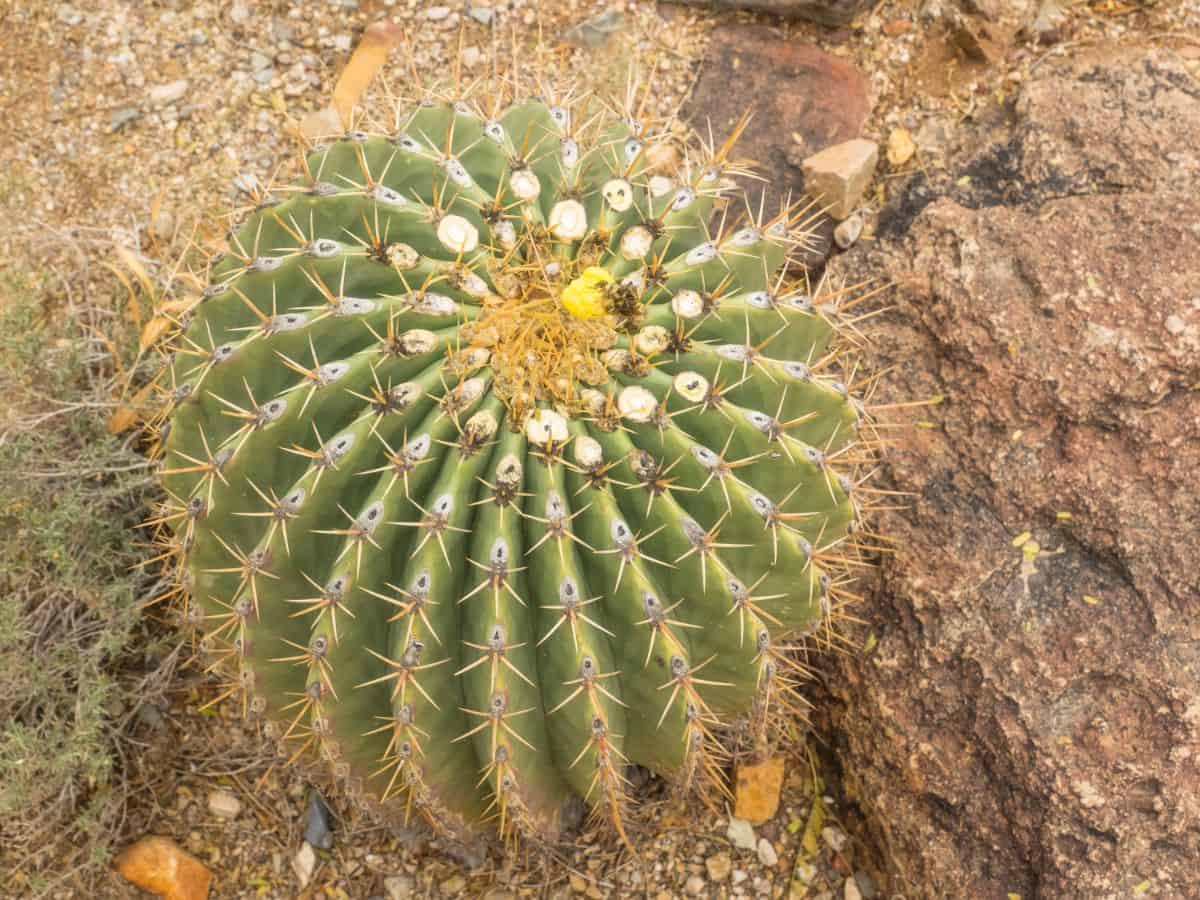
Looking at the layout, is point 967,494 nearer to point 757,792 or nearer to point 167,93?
point 757,792

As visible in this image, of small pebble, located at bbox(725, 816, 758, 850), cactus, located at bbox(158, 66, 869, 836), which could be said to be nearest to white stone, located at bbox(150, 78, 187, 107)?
cactus, located at bbox(158, 66, 869, 836)

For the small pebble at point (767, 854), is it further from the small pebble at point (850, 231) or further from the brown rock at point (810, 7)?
the brown rock at point (810, 7)

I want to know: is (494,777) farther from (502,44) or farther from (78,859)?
(502,44)

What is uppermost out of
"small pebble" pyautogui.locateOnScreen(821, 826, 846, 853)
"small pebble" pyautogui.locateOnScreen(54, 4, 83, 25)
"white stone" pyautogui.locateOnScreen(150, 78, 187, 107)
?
"small pebble" pyautogui.locateOnScreen(54, 4, 83, 25)

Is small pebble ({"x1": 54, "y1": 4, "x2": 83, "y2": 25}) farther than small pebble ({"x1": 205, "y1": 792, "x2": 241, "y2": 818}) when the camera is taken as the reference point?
Yes

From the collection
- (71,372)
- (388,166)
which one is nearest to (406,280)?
(388,166)

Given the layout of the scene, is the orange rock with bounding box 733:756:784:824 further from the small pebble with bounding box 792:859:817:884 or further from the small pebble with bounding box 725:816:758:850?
the small pebble with bounding box 792:859:817:884
